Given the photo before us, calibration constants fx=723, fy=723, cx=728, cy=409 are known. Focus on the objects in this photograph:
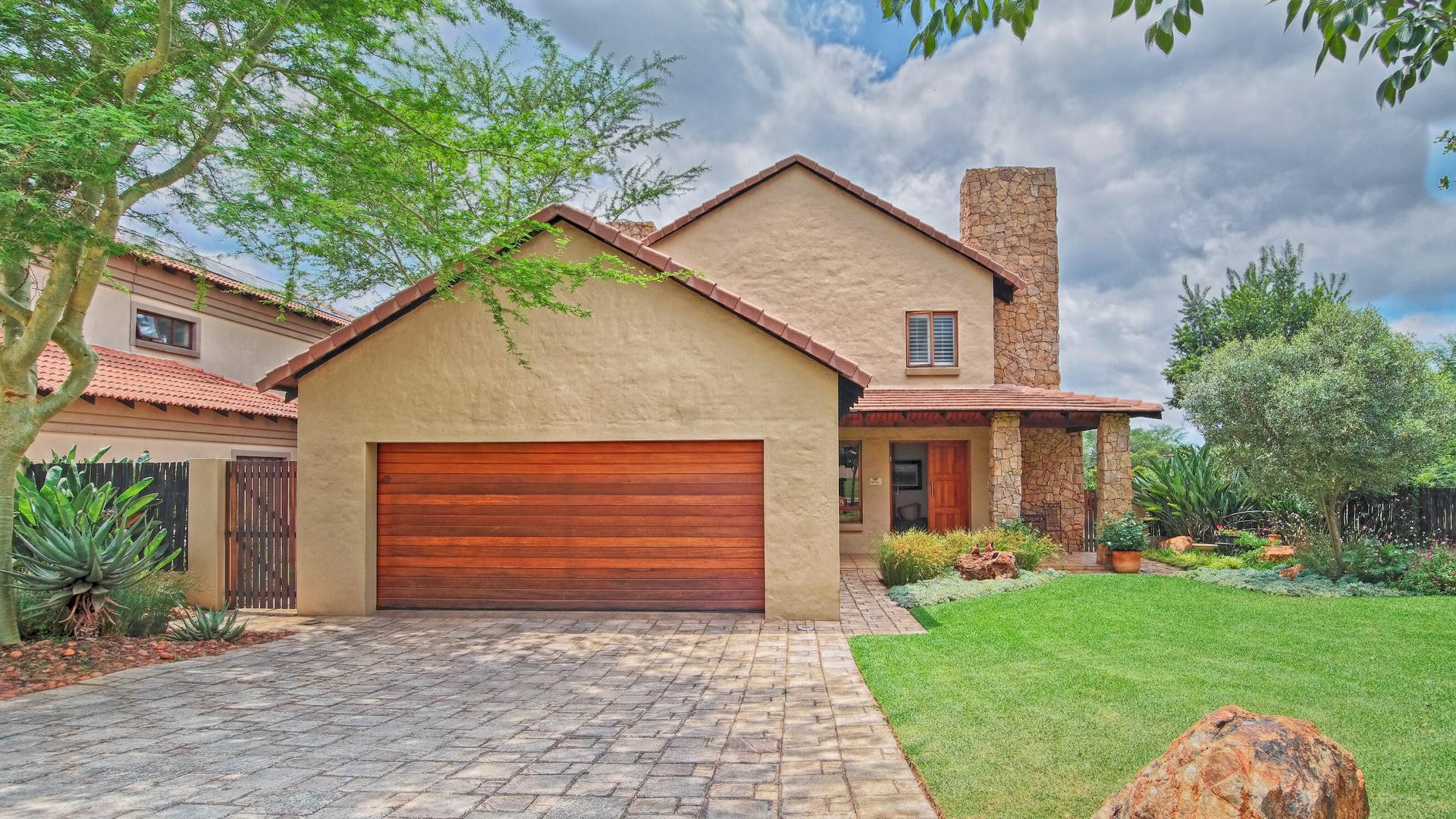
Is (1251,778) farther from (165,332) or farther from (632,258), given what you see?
(165,332)

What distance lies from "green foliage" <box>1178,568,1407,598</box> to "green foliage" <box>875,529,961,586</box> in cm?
421

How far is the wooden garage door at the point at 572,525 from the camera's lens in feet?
31.9

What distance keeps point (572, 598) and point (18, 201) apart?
6919 mm

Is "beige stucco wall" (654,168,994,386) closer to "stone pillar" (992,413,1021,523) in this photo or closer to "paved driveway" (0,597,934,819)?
"stone pillar" (992,413,1021,523)

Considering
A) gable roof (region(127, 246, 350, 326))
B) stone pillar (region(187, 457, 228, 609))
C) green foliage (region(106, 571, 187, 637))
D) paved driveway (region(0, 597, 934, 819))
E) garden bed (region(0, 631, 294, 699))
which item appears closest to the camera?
paved driveway (region(0, 597, 934, 819))

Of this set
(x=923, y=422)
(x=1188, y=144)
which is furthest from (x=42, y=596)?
(x=1188, y=144)

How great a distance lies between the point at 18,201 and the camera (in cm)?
617

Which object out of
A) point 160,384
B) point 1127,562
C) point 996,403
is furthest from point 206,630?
point 1127,562

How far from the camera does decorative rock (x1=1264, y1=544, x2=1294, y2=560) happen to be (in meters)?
13.5

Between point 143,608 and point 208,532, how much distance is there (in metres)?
1.96

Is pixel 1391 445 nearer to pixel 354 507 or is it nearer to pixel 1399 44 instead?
pixel 1399 44

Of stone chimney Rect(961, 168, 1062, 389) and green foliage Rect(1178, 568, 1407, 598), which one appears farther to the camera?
stone chimney Rect(961, 168, 1062, 389)

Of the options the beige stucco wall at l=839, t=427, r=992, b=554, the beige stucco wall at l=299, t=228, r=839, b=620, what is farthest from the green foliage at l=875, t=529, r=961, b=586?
the beige stucco wall at l=839, t=427, r=992, b=554

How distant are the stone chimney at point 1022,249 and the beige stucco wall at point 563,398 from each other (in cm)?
1060
